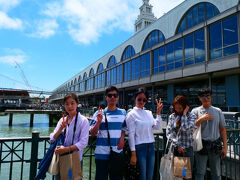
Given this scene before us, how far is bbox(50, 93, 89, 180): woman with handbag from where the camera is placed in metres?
2.30

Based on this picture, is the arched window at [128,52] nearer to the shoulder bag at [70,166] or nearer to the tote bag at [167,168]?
the tote bag at [167,168]

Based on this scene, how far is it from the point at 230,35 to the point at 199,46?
2.77m

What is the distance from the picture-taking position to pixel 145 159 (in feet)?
9.36

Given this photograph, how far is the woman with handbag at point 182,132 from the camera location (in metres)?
2.86

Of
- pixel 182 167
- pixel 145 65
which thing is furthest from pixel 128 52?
pixel 182 167

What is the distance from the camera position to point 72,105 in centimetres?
263

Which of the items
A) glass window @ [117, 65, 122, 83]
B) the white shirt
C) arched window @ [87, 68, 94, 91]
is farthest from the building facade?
arched window @ [87, 68, 94, 91]

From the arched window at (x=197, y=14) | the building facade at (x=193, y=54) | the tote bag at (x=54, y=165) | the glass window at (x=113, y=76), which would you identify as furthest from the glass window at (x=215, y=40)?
the glass window at (x=113, y=76)

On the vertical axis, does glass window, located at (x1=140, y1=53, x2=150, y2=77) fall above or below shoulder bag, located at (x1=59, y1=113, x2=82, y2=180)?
above

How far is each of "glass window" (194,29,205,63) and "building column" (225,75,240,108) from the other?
307 cm

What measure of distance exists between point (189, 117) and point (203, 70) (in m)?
13.4

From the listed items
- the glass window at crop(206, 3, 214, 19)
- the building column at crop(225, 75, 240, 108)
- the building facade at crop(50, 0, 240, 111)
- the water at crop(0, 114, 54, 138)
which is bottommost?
the water at crop(0, 114, 54, 138)

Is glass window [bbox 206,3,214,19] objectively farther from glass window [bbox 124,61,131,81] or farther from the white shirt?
the white shirt

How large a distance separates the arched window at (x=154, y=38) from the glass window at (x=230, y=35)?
876 centimetres
